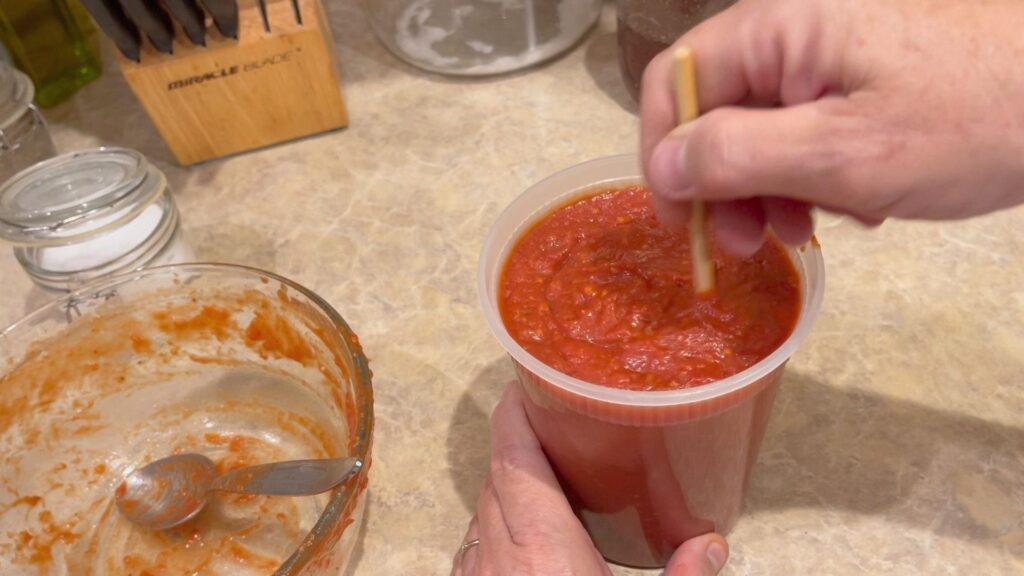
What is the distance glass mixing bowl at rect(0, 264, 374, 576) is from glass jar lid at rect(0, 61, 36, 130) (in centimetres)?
37

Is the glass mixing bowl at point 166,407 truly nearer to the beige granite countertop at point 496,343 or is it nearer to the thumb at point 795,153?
the beige granite countertop at point 496,343

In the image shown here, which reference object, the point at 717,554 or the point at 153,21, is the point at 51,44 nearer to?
the point at 153,21

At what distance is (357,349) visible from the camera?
69cm

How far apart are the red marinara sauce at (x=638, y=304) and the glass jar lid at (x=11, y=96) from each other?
0.73 meters

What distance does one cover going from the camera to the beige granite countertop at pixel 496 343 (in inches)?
27.9

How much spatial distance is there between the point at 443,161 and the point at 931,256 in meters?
0.58

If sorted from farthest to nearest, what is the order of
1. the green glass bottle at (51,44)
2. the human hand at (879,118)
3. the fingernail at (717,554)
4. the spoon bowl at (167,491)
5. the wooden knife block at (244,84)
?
the green glass bottle at (51,44) < the wooden knife block at (244,84) < the spoon bowl at (167,491) < the fingernail at (717,554) < the human hand at (879,118)

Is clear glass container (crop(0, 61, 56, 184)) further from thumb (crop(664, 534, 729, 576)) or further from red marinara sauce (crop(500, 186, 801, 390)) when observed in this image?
thumb (crop(664, 534, 729, 576))

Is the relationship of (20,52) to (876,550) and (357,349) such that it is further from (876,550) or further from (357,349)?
(876,550)

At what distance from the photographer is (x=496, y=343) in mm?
867

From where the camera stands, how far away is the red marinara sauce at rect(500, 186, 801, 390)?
56 cm

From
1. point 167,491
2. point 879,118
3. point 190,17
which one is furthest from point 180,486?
point 879,118

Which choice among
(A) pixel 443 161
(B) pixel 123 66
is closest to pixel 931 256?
(A) pixel 443 161

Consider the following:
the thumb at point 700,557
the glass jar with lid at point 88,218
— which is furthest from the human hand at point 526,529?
the glass jar with lid at point 88,218
